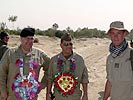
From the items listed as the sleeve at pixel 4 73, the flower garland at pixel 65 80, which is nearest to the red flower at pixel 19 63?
the sleeve at pixel 4 73

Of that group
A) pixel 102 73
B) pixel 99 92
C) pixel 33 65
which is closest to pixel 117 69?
pixel 33 65

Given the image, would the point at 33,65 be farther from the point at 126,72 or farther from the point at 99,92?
the point at 99,92

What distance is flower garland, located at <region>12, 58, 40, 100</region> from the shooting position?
15.6 ft

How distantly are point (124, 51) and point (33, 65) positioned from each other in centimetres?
143

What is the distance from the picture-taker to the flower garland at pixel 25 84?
187 inches

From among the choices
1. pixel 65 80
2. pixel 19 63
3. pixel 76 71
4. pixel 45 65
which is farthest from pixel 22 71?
pixel 76 71

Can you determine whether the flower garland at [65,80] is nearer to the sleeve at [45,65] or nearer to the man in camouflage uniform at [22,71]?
the sleeve at [45,65]

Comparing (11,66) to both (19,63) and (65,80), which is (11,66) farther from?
(65,80)

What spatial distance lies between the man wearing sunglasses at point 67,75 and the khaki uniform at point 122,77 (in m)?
0.64

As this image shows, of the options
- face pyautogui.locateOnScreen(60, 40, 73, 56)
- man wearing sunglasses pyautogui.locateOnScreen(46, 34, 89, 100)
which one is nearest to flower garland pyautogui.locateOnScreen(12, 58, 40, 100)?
man wearing sunglasses pyautogui.locateOnScreen(46, 34, 89, 100)

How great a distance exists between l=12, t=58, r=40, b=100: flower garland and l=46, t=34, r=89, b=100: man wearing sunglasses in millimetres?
287

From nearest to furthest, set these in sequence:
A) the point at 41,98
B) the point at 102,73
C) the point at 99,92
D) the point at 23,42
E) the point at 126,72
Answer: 1. the point at 126,72
2. the point at 23,42
3. the point at 41,98
4. the point at 99,92
5. the point at 102,73

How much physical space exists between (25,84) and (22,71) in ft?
0.68

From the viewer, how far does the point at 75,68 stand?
492 centimetres
